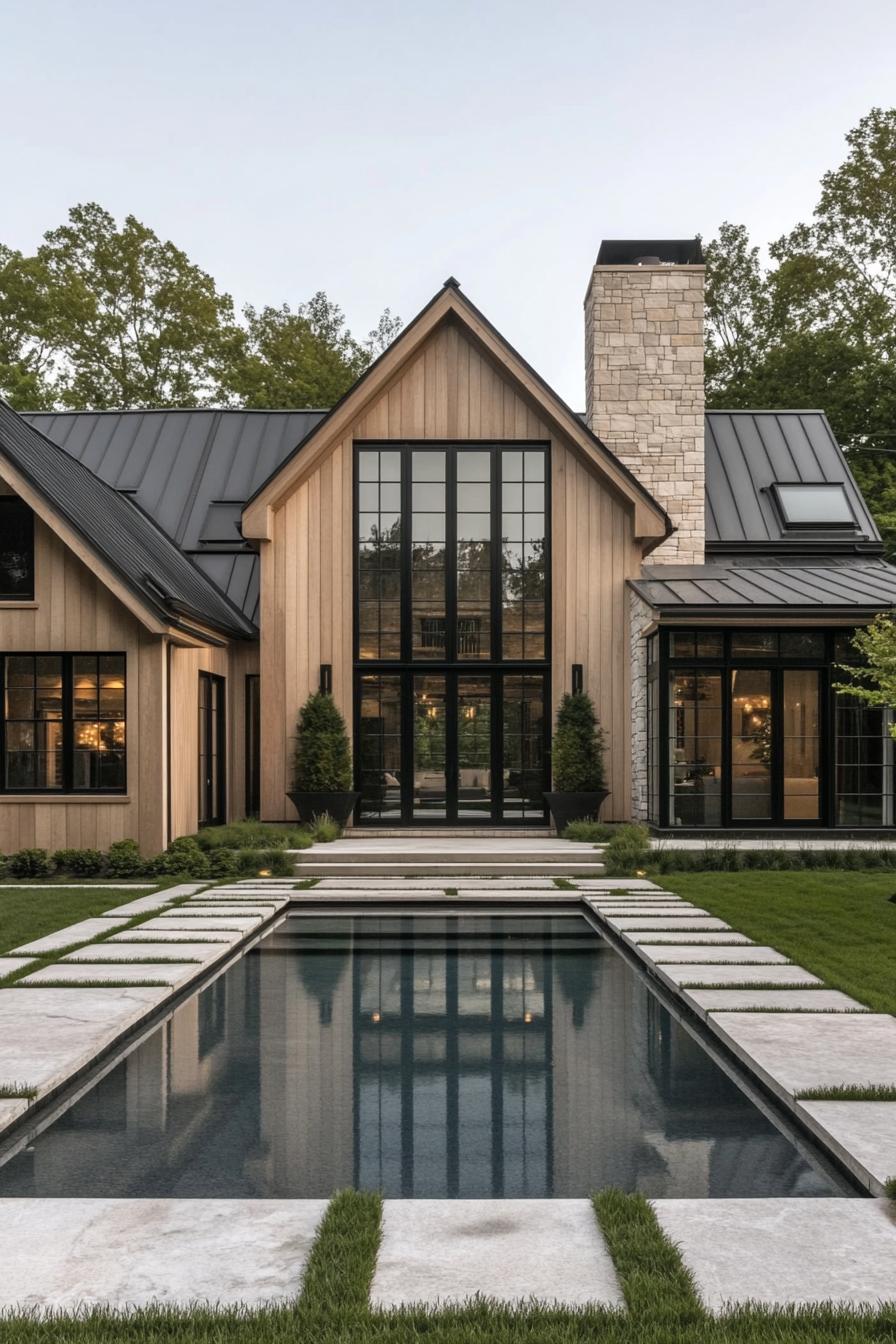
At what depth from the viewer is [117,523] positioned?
604 inches

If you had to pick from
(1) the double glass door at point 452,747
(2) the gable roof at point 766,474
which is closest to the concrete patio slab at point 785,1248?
(1) the double glass door at point 452,747

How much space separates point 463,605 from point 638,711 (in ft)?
9.73

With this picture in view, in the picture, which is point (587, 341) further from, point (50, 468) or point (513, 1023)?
point (513, 1023)

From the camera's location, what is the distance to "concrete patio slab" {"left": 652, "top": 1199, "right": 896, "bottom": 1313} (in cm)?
308

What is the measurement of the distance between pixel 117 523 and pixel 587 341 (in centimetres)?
809

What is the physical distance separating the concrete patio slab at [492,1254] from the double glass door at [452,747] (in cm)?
1238

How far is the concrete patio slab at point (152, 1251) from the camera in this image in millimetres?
3098

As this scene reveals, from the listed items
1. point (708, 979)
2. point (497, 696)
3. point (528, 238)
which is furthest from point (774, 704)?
point (528, 238)

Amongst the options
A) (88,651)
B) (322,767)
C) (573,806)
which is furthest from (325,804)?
(88,651)

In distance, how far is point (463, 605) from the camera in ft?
54.0

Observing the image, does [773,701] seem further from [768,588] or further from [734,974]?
[734,974]

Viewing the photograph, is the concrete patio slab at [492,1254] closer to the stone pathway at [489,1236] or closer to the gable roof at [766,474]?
the stone pathway at [489,1236]

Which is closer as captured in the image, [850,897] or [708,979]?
[708,979]

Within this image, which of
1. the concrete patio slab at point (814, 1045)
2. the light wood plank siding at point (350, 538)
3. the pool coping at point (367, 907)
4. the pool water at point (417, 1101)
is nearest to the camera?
the pool water at point (417, 1101)
